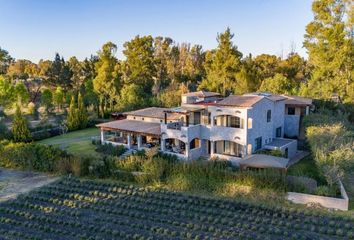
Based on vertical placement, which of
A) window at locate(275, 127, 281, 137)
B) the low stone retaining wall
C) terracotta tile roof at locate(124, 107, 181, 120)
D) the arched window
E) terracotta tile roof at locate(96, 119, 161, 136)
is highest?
terracotta tile roof at locate(124, 107, 181, 120)

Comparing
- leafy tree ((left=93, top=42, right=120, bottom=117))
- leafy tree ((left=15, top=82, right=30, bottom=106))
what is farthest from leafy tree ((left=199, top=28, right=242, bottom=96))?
leafy tree ((left=15, top=82, right=30, bottom=106))

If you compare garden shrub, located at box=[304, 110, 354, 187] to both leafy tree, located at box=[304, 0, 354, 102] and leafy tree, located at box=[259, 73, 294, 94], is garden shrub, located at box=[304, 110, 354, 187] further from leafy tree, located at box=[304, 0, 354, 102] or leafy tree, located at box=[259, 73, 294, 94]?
leafy tree, located at box=[259, 73, 294, 94]

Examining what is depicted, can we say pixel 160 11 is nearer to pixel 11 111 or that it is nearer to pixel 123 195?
pixel 123 195

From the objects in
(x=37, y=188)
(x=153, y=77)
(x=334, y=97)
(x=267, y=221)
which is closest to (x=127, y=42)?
(x=153, y=77)

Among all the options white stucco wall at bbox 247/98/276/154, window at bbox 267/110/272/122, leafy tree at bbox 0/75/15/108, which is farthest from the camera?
leafy tree at bbox 0/75/15/108

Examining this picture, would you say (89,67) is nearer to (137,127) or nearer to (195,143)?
(137,127)

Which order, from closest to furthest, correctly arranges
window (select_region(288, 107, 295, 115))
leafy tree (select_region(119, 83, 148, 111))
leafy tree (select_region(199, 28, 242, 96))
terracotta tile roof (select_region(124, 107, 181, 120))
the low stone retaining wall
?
the low stone retaining wall < terracotta tile roof (select_region(124, 107, 181, 120)) < window (select_region(288, 107, 295, 115)) < leafy tree (select_region(199, 28, 242, 96)) < leafy tree (select_region(119, 83, 148, 111))

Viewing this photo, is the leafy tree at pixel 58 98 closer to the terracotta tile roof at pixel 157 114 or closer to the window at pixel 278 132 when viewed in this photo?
the terracotta tile roof at pixel 157 114
